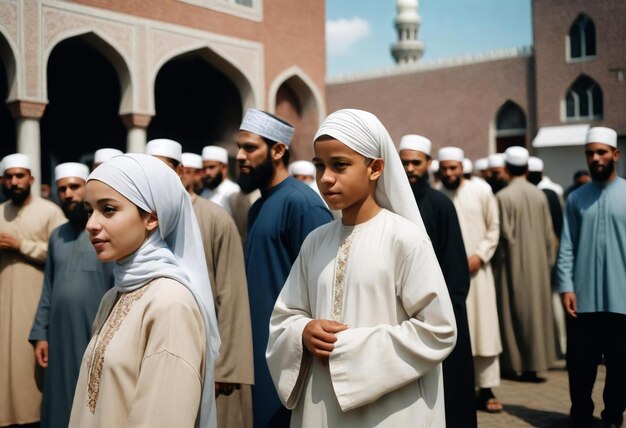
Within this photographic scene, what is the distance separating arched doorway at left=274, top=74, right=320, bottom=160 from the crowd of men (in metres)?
7.93

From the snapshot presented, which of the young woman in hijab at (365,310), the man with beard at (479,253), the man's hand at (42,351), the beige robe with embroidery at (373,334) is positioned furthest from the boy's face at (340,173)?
the man with beard at (479,253)

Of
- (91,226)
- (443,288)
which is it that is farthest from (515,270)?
(91,226)

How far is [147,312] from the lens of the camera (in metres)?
1.58

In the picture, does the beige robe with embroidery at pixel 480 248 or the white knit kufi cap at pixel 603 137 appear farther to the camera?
the beige robe with embroidery at pixel 480 248

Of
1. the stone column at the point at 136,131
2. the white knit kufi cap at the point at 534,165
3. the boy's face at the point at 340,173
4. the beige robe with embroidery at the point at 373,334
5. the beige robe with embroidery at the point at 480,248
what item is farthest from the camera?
the stone column at the point at 136,131

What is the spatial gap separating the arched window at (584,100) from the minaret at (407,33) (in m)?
27.2

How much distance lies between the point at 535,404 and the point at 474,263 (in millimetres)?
1079

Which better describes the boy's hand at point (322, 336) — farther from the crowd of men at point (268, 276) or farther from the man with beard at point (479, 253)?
the man with beard at point (479, 253)

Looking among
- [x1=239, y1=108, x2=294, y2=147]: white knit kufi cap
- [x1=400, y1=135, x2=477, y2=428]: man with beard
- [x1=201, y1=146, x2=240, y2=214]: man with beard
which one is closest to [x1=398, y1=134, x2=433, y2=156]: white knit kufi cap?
[x1=400, y1=135, x2=477, y2=428]: man with beard

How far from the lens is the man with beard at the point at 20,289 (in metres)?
3.98

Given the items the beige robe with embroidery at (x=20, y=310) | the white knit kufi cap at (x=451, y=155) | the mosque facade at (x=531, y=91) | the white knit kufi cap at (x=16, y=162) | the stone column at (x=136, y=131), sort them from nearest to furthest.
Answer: the beige robe with embroidery at (x=20, y=310)
the white knit kufi cap at (x=16, y=162)
the white knit kufi cap at (x=451, y=155)
the stone column at (x=136, y=131)
the mosque facade at (x=531, y=91)

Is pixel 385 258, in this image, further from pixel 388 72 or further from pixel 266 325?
pixel 388 72

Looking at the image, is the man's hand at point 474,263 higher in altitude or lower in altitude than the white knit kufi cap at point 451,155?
lower

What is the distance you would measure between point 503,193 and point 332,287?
4.00m
